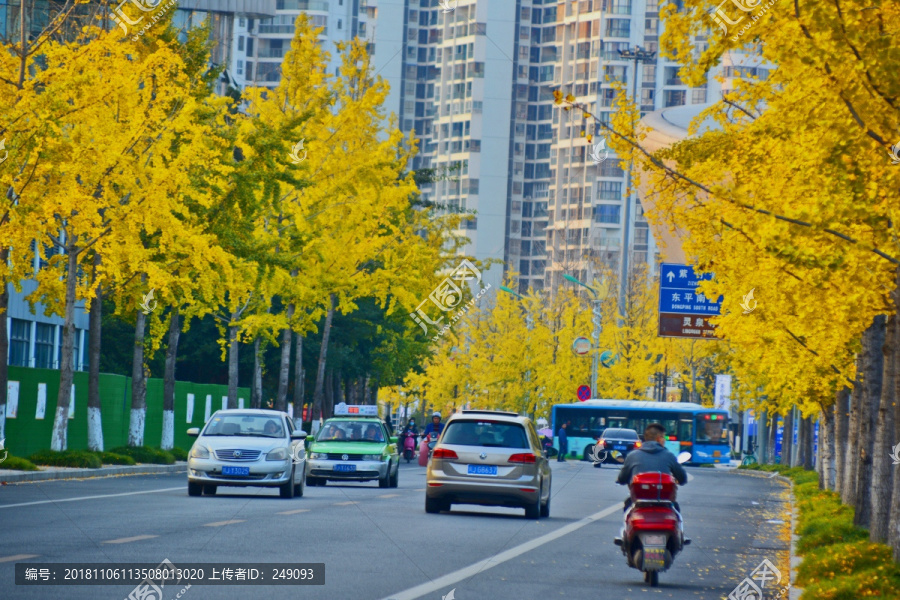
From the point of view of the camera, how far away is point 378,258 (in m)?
47.1

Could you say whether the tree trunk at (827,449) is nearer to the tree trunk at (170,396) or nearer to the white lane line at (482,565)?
the white lane line at (482,565)

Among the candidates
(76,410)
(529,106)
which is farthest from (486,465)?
(529,106)

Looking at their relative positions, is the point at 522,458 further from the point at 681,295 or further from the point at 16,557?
the point at 681,295

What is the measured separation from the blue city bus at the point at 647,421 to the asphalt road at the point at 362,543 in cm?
4339

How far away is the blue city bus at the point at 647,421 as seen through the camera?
73438 mm

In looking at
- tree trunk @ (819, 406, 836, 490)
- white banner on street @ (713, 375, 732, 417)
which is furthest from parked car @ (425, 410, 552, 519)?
white banner on street @ (713, 375, 732, 417)

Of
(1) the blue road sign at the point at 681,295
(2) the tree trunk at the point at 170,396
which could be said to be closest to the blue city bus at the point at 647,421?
(1) the blue road sign at the point at 681,295

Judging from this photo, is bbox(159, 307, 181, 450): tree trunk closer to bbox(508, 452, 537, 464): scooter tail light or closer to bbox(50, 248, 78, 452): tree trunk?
bbox(50, 248, 78, 452): tree trunk

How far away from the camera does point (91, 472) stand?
3203 centimetres

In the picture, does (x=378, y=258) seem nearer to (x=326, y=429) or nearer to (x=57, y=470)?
(x=326, y=429)

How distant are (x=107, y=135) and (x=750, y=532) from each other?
53.3 ft

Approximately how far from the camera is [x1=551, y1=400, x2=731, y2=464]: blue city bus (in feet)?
241

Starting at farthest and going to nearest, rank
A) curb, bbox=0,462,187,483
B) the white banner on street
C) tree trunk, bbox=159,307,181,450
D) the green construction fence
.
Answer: the white banner on street < tree trunk, bbox=159,307,181,450 < the green construction fence < curb, bbox=0,462,187,483

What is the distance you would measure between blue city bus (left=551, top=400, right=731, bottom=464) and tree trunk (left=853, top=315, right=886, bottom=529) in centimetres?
5032
